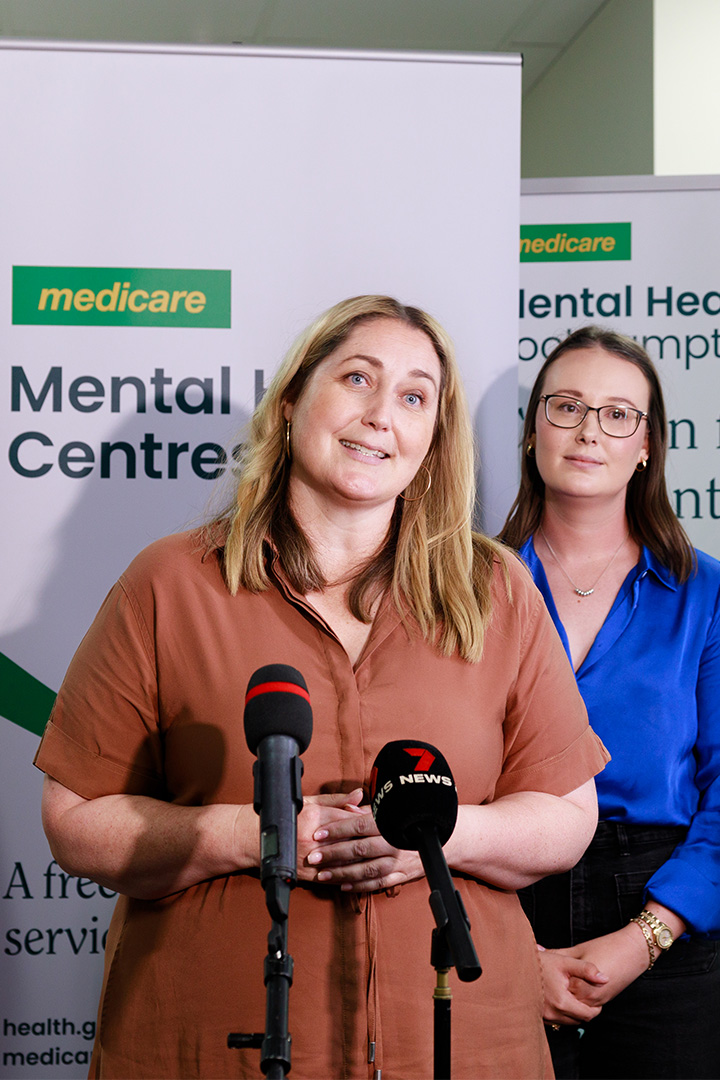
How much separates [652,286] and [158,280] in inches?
62.5

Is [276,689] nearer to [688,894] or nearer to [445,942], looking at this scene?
[445,942]

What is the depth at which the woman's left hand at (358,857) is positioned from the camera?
4.26ft

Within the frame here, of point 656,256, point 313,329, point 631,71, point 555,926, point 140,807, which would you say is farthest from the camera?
point 631,71

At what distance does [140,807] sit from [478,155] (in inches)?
60.5

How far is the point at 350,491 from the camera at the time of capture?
1562 millimetres

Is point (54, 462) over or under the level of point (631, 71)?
under

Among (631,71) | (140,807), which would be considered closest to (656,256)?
(631,71)

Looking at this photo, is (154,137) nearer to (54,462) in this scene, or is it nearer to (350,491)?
(54,462)

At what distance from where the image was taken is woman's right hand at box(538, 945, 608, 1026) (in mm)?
1777

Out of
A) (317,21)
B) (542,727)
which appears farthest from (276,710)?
(317,21)

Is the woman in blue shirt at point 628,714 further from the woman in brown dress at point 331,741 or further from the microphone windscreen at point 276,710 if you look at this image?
the microphone windscreen at point 276,710

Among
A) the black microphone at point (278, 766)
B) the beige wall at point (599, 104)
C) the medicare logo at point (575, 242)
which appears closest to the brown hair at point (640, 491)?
the medicare logo at point (575, 242)

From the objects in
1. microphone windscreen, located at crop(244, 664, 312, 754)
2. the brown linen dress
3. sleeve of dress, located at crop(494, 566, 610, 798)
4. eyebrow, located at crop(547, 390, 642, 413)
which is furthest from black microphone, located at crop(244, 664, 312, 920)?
eyebrow, located at crop(547, 390, 642, 413)

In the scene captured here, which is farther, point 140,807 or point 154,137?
point 154,137
